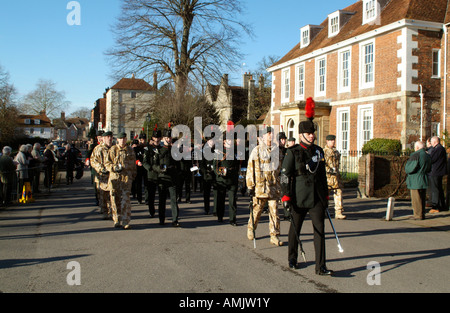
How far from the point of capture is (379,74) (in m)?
21.7

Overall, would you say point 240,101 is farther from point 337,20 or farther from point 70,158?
point 70,158

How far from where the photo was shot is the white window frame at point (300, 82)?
93.9 feet

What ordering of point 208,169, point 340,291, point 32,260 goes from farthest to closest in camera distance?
point 208,169
point 32,260
point 340,291

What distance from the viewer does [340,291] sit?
521 centimetres

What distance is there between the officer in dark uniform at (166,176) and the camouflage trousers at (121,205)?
80 cm

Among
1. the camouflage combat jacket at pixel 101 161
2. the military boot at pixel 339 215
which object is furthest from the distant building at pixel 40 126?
the military boot at pixel 339 215

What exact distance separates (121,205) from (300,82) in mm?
22015

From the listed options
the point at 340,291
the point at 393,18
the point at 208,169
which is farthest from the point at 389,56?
the point at 340,291

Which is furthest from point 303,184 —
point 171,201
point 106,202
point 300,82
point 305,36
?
point 305,36

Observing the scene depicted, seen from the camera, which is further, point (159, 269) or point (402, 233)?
point (402, 233)

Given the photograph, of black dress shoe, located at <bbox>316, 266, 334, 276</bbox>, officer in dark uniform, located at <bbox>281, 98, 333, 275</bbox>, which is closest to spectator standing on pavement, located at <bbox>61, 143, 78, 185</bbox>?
officer in dark uniform, located at <bbox>281, 98, 333, 275</bbox>

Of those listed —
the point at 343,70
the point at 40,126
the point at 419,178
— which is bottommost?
the point at 419,178
